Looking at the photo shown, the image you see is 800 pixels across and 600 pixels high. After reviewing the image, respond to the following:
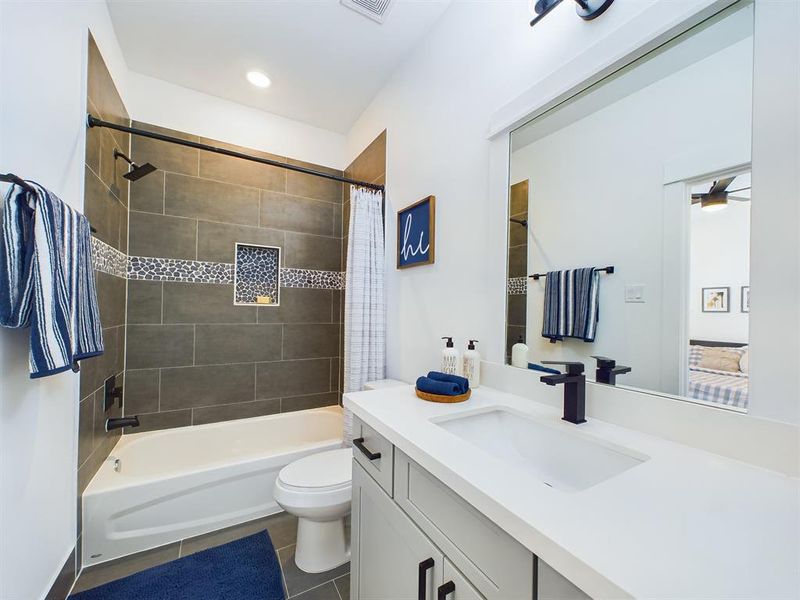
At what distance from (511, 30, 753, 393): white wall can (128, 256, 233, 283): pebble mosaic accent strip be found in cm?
222

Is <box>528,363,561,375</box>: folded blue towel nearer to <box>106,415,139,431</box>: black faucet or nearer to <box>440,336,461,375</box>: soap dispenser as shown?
<box>440,336,461,375</box>: soap dispenser

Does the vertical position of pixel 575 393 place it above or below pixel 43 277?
below

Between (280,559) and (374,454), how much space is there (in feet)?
3.70

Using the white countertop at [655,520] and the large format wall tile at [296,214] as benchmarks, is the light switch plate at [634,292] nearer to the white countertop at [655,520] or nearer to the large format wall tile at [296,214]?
the white countertop at [655,520]

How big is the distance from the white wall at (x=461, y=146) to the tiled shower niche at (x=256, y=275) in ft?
3.43

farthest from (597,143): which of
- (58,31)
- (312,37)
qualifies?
(58,31)

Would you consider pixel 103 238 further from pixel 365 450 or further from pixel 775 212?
pixel 775 212

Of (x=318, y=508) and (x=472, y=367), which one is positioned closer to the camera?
(x=472, y=367)

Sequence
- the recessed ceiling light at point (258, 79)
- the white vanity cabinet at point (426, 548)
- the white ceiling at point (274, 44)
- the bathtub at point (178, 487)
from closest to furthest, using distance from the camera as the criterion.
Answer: the white vanity cabinet at point (426, 548), the bathtub at point (178, 487), the white ceiling at point (274, 44), the recessed ceiling light at point (258, 79)

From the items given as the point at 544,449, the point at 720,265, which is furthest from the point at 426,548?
the point at 720,265

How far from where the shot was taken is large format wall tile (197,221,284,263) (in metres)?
2.43

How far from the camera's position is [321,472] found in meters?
1.65

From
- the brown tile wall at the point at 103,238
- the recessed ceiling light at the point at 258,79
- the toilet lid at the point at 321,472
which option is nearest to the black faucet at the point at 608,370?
the toilet lid at the point at 321,472

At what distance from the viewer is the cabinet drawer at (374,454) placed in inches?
37.5
